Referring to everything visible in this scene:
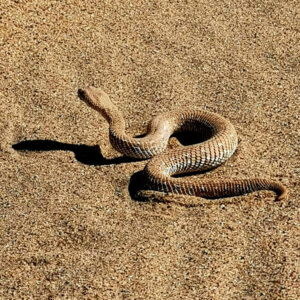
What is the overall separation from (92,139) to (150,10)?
9.18 feet

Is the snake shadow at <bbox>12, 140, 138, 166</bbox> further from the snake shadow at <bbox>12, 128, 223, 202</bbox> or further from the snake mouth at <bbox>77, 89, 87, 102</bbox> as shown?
the snake mouth at <bbox>77, 89, 87, 102</bbox>

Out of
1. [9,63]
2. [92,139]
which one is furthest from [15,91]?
[92,139]

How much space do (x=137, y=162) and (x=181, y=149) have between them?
0.50 metres

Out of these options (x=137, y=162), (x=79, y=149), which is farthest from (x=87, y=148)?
(x=137, y=162)

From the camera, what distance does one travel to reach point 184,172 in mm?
7352

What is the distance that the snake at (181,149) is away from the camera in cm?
683

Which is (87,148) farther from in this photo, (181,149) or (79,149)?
(181,149)

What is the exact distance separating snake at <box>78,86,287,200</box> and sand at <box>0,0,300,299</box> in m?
0.12

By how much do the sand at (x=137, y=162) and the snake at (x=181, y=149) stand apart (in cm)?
12

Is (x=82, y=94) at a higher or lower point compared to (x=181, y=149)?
lower

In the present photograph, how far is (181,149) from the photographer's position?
740 cm

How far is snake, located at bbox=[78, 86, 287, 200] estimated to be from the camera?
6828mm

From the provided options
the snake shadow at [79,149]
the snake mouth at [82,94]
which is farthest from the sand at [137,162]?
the snake mouth at [82,94]

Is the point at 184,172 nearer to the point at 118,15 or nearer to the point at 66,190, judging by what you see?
the point at 66,190
